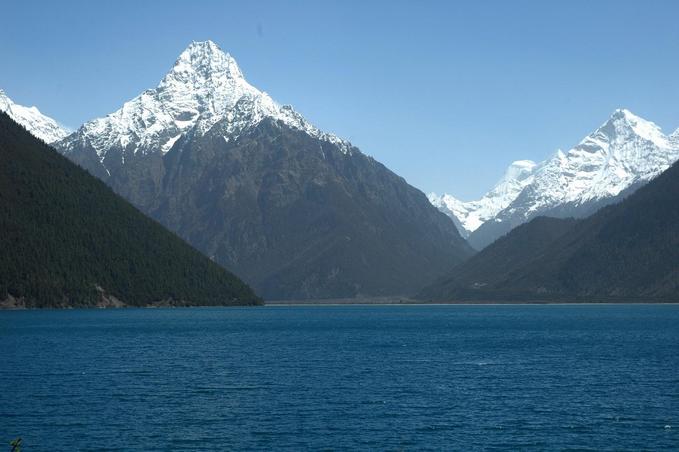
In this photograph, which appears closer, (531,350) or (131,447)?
(131,447)

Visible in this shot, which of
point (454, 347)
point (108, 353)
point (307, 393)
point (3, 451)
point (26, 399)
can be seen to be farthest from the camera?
point (454, 347)

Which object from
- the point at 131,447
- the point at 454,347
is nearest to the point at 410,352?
the point at 454,347

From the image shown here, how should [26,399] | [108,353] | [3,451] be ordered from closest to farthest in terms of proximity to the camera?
[3,451] → [26,399] → [108,353]

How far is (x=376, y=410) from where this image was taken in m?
102

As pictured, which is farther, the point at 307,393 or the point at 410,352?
the point at 410,352

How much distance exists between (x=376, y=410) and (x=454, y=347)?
8395cm

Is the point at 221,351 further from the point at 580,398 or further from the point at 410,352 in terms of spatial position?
the point at 580,398

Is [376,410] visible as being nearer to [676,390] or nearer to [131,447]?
[131,447]

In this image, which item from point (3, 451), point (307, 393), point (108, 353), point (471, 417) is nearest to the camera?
point (3, 451)

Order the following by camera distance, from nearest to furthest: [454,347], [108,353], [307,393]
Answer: [307,393] < [108,353] < [454,347]

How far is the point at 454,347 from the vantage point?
7234 inches

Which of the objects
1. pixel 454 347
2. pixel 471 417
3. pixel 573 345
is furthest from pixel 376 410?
pixel 573 345

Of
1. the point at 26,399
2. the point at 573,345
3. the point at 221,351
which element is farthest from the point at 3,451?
the point at 573,345

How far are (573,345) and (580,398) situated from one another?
81.0 meters
